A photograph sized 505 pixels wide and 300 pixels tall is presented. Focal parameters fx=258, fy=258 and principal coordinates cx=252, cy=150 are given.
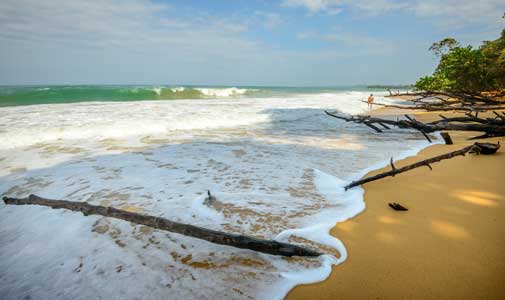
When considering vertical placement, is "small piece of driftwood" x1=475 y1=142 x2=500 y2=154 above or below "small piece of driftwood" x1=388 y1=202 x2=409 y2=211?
above

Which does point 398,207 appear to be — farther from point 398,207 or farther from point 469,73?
point 469,73

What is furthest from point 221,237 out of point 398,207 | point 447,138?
point 447,138

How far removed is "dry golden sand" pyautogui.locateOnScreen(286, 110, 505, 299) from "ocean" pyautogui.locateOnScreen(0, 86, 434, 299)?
16cm

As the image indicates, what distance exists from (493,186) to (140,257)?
412 cm

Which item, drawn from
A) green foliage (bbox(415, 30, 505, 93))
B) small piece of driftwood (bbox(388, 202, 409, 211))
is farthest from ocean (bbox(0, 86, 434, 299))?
green foliage (bbox(415, 30, 505, 93))

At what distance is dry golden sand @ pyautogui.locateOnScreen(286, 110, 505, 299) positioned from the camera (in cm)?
167

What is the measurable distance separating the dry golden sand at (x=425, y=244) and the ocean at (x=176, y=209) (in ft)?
0.54

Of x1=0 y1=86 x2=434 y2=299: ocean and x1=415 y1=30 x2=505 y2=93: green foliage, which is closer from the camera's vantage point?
x1=0 y1=86 x2=434 y2=299: ocean

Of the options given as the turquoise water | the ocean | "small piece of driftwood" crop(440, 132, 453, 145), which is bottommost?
the ocean

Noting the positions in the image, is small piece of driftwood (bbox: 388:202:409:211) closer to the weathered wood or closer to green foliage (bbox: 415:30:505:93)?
the weathered wood

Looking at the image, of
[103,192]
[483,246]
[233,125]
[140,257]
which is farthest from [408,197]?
[233,125]

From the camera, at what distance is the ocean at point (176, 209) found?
6.13ft

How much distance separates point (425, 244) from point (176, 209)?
2.45 meters

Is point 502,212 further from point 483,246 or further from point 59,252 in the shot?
point 59,252
